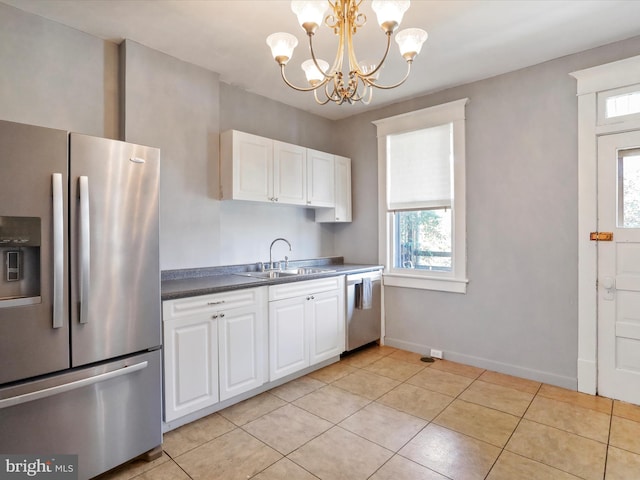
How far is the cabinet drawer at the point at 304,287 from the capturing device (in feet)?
9.40

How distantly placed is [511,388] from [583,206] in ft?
5.32

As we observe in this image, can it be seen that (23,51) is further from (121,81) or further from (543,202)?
(543,202)

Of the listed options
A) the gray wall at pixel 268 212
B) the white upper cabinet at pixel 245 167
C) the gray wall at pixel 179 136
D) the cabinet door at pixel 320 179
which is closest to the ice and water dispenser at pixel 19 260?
the gray wall at pixel 179 136

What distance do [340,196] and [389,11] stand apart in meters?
2.60

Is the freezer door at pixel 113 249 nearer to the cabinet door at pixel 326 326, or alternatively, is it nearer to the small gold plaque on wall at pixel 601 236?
the cabinet door at pixel 326 326

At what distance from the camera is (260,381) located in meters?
2.73

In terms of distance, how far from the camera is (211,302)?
2.42 meters

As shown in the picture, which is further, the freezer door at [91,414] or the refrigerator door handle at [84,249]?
the refrigerator door handle at [84,249]

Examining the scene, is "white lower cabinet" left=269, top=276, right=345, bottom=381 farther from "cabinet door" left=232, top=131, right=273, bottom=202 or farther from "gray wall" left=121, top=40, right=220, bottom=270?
"cabinet door" left=232, top=131, right=273, bottom=202

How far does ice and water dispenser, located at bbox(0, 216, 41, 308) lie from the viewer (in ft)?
5.08

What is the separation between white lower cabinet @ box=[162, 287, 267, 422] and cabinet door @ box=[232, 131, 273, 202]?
94 centimetres

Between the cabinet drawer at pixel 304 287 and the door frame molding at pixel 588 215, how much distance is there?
207 cm

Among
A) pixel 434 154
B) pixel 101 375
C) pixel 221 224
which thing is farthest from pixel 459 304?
pixel 101 375

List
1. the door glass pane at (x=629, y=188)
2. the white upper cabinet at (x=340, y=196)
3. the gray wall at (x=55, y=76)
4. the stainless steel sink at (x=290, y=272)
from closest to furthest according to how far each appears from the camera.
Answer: the gray wall at (x=55, y=76)
the door glass pane at (x=629, y=188)
the stainless steel sink at (x=290, y=272)
the white upper cabinet at (x=340, y=196)
